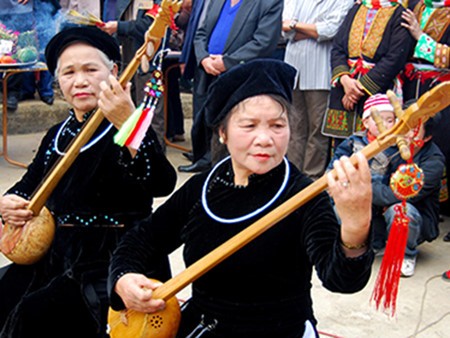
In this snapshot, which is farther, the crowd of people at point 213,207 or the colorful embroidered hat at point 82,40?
the colorful embroidered hat at point 82,40

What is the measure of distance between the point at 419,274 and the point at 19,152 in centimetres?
422

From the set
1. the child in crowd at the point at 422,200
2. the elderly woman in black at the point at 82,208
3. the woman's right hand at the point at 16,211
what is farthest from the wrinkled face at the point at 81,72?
the child in crowd at the point at 422,200

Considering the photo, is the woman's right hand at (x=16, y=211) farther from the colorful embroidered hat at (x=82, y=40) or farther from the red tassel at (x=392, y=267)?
the red tassel at (x=392, y=267)

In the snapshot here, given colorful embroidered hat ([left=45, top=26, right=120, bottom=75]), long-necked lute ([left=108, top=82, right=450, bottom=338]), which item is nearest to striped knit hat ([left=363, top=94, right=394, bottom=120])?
colorful embroidered hat ([left=45, top=26, right=120, bottom=75])

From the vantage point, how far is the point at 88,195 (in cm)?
262

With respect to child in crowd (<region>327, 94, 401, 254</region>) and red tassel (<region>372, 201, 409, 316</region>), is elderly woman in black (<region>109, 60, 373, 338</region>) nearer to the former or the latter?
red tassel (<region>372, 201, 409, 316</region>)

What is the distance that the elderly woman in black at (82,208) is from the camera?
2.50 meters

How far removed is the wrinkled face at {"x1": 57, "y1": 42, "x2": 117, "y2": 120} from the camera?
262 centimetres

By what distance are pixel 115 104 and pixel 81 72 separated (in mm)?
378

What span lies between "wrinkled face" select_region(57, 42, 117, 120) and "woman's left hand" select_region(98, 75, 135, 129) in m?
0.30

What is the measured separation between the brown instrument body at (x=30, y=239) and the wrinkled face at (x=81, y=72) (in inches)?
18.4

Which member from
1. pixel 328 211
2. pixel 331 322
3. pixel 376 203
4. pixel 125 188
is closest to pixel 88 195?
pixel 125 188

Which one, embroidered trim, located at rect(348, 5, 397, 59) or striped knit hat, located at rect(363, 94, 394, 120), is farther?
embroidered trim, located at rect(348, 5, 397, 59)

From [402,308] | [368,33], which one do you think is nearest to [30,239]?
[402,308]
